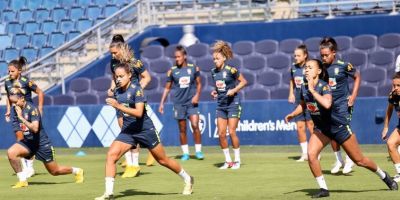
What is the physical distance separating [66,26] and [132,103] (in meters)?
18.4

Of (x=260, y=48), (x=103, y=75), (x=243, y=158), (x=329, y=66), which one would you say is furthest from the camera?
(x=103, y=75)

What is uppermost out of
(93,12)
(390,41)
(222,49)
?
(93,12)

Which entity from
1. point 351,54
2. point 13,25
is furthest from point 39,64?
point 351,54

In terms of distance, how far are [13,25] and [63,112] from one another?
27.2ft

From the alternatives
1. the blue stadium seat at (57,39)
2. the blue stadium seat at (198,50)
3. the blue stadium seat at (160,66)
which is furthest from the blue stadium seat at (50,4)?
the blue stadium seat at (198,50)

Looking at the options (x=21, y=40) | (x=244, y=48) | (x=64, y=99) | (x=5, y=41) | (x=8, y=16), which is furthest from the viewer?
(x=8, y=16)

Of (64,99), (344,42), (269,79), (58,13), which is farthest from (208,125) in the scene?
(58,13)

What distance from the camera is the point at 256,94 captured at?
24734 millimetres

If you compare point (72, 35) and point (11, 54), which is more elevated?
point (72, 35)

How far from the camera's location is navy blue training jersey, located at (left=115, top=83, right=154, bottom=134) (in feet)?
42.3

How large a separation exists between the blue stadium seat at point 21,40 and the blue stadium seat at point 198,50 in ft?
21.5

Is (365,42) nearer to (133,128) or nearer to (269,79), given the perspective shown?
(269,79)

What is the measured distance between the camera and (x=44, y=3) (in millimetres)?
32438

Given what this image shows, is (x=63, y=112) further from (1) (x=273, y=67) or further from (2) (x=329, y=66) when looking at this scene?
(2) (x=329, y=66)
